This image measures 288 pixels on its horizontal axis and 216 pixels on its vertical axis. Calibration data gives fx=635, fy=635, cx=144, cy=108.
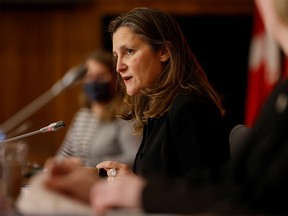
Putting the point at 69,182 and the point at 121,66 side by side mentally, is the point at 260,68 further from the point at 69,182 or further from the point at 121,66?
the point at 69,182

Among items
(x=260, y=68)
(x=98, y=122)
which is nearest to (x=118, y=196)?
(x=98, y=122)

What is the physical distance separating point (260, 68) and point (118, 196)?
4174 millimetres

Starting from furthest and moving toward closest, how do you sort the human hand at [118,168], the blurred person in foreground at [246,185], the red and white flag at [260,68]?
1. the red and white flag at [260,68]
2. the human hand at [118,168]
3. the blurred person in foreground at [246,185]

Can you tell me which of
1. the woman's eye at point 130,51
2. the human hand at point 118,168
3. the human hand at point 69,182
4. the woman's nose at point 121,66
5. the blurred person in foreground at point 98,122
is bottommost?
the blurred person in foreground at point 98,122

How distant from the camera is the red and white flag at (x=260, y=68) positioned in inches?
204

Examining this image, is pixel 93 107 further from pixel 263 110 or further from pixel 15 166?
pixel 263 110

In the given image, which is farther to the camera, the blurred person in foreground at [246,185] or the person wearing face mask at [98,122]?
the person wearing face mask at [98,122]

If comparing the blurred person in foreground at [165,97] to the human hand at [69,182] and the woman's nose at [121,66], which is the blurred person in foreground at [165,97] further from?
the human hand at [69,182]

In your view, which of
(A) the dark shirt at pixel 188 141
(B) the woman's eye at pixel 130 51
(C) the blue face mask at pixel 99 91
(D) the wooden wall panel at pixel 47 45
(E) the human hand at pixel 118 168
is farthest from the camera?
(D) the wooden wall panel at pixel 47 45

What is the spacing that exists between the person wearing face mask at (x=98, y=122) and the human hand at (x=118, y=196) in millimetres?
2624

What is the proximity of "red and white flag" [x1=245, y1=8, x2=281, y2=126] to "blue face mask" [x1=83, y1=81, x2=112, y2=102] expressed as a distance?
139 centimetres

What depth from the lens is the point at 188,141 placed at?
192 centimetres

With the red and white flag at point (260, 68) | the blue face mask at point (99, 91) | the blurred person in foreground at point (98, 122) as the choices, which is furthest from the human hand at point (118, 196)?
the red and white flag at point (260, 68)

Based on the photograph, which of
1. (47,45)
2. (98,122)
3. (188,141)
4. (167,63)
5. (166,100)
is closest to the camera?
(188,141)
